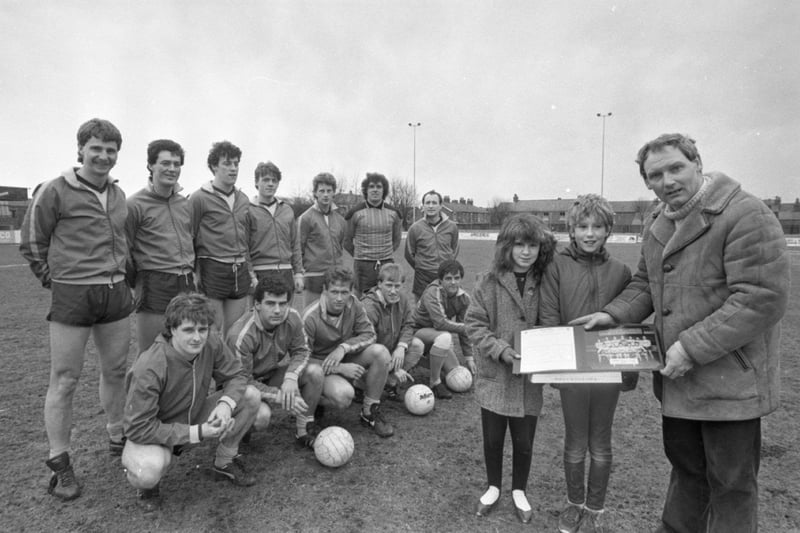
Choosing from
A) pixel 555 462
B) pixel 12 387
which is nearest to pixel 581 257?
pixel 555 462

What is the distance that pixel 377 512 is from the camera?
10.7 ft

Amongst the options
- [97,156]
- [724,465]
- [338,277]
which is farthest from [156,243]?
[724,465]

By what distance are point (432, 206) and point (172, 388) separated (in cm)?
421

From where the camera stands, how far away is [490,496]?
3250mm

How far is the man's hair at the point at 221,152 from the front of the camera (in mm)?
4820

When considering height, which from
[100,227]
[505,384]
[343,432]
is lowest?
[343,432]

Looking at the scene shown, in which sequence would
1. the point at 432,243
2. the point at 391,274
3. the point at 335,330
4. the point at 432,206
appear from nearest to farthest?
the point at 335,330
the point at 391,274
the point at 432,206
the point at 432,243

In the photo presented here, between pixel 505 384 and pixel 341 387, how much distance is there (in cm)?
187

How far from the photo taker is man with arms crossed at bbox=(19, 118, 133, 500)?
336 centimetres

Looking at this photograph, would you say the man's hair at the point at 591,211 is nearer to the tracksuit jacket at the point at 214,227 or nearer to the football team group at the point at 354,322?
the football team group at the point at 354,322

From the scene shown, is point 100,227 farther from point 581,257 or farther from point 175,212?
point 581,257

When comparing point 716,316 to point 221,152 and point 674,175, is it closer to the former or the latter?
point 674,175

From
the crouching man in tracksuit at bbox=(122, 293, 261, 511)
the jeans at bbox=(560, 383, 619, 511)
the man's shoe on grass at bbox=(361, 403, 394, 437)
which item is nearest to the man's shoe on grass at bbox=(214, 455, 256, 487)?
the crouching man in tracksuit at bbox=(122, 293, 261, 511)

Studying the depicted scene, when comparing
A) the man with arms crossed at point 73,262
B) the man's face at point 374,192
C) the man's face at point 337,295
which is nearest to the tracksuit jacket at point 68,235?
the man with arms crossed at point 73,262
